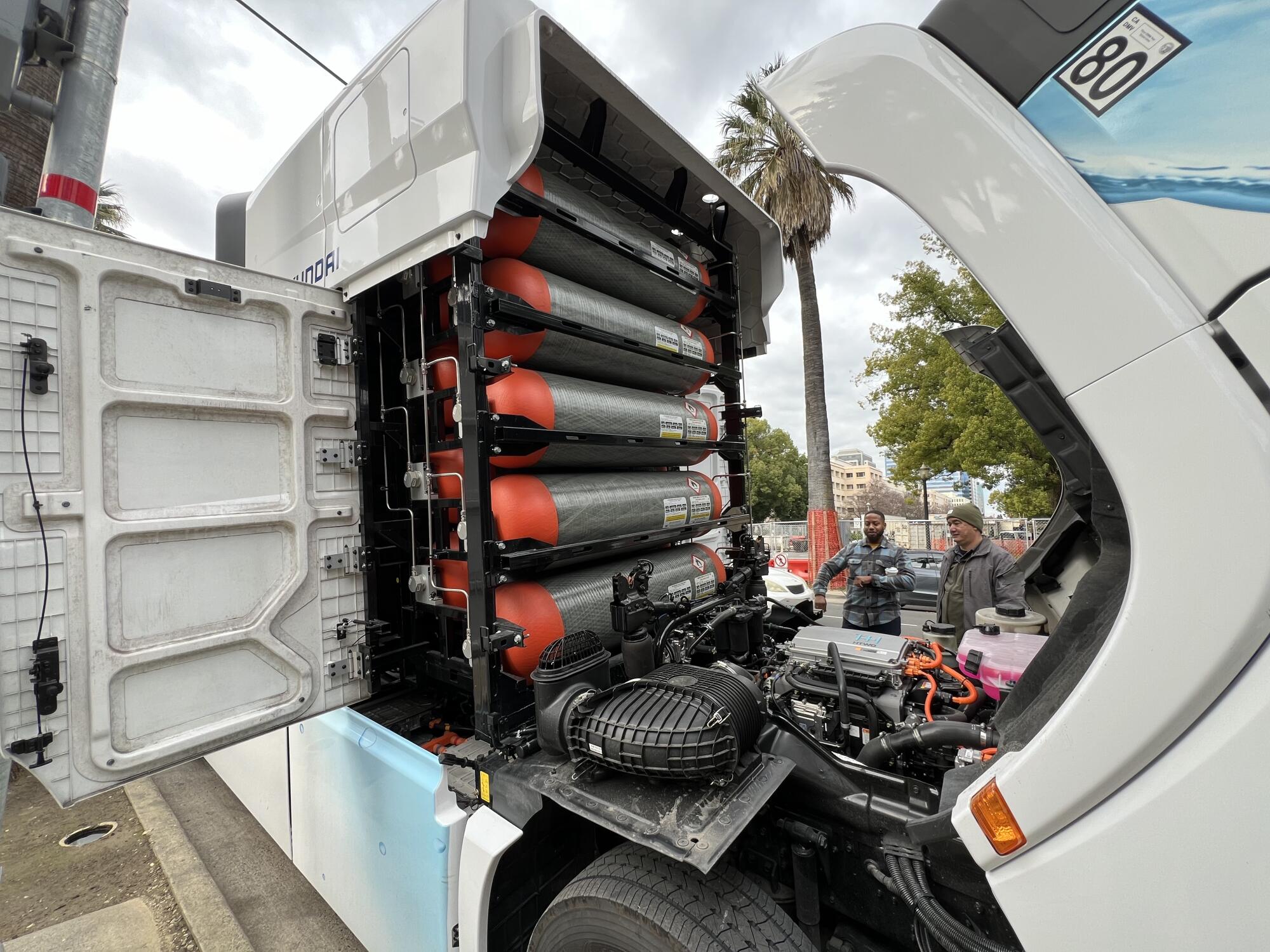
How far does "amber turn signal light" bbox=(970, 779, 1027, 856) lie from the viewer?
3.68 feet

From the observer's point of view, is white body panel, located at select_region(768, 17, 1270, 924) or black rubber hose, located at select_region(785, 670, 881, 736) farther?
black rubber hose, located at select_region(785, 670, 881, 736)

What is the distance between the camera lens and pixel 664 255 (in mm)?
3082

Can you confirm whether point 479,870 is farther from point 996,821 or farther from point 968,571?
point 968,571

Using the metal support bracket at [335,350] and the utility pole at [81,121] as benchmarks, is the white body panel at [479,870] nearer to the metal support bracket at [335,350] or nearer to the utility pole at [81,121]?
the metal support bracket at [335,350]

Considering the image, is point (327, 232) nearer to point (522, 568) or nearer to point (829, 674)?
point (522, 568)

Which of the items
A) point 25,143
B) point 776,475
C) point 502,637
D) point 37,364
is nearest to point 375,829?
point 502,637

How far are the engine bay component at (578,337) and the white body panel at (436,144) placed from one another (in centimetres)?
34

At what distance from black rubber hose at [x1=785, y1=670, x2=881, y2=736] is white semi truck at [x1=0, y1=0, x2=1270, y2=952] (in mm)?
39

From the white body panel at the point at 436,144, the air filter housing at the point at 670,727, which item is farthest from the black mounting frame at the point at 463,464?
the air filter housing at the point at 670,727

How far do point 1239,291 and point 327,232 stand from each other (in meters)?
3.19

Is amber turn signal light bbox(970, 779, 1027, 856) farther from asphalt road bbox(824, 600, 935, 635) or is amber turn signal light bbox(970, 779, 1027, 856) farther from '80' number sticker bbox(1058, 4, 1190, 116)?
asphalt road bbox(824, 600, 935, 635)

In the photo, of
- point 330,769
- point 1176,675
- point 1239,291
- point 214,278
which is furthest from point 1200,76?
point 330,769

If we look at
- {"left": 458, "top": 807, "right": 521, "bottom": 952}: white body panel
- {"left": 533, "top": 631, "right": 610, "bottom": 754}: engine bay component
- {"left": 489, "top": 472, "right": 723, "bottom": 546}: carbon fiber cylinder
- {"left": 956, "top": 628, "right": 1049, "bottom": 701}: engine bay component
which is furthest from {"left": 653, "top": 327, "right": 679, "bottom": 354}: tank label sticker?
{"left": 458, "top": 807, "right": 521, "bottom": 952}: white body panel

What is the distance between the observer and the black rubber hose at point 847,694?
7.49ft
